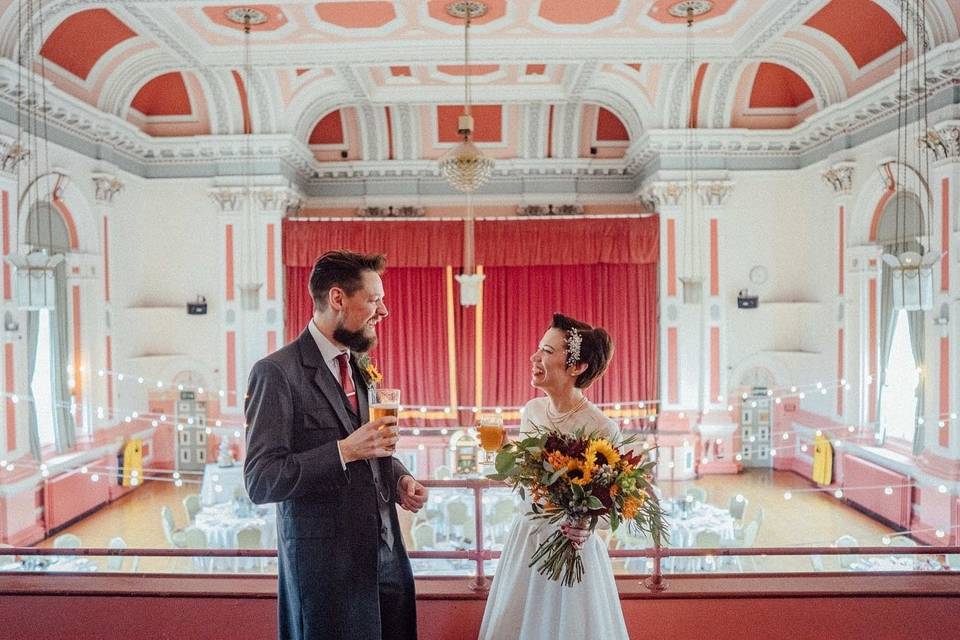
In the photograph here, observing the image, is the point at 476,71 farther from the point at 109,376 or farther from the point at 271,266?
the point at 109,376

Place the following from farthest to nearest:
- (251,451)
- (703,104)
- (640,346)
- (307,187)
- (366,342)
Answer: (307,187) → (640,346) → (703,104) → (366,342) → (251,451)

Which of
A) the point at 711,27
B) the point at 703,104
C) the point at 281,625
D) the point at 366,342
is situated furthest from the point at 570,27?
the point at 281,625

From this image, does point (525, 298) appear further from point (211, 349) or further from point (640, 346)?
point (211, 349)

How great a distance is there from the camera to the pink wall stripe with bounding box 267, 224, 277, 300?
972cm

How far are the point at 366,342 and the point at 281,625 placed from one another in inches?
33.6

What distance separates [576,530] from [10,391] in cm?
703

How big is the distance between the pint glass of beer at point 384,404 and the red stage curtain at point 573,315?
8.39 meters

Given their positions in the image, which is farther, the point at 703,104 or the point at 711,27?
the point at 703,104

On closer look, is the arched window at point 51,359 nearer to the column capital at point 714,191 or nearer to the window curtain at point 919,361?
the column capital at point 714,191

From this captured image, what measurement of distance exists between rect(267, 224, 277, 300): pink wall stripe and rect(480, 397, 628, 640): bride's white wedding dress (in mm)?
8082

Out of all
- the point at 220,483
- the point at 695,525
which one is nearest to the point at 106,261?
the point at 220,483

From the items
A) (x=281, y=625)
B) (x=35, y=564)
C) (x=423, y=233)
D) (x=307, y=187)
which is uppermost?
(x=307, y=187)

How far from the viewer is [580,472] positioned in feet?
6.44

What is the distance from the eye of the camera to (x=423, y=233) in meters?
9.85
